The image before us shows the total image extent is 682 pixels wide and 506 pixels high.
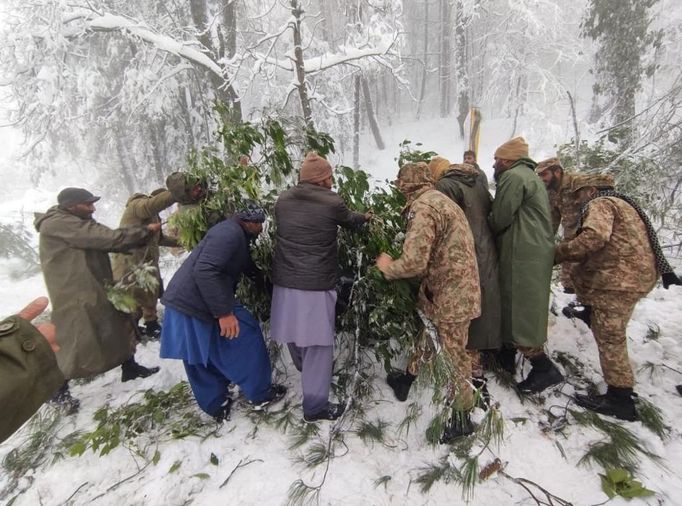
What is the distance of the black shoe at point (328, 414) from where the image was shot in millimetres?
2941

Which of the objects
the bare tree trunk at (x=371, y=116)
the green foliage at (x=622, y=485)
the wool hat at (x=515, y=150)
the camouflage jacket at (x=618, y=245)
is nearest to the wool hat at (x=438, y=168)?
the wool hat at (x=515, y=150)

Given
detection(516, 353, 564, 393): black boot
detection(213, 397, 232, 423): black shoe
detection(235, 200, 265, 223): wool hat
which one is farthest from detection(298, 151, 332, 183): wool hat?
detection(516, 353, 564, 393): black boot

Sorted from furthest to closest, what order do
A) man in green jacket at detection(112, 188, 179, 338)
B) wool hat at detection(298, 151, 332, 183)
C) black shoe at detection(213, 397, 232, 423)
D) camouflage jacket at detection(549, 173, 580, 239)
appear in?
man in green jacket at detection(112, 188, 179, 338) < camouflage jacket at detection(549, 173, 580, 239) < black shoe at detection(213, 397, 232, 423) < wool hat at detection(298, 151, 332, 183)

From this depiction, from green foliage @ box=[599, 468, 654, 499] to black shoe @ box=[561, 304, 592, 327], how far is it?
1508mm

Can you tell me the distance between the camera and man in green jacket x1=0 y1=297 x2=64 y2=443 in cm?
130

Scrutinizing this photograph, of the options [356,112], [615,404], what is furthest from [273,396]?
[356,112]

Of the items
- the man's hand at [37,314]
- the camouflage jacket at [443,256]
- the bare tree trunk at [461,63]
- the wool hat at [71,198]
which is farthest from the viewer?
the bare tree trunk at [461,63]

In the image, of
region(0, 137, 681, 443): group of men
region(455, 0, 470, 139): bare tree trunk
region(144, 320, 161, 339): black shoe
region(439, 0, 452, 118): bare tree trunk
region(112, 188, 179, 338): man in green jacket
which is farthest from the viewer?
region(439, 0, 452, 118): bare tree trunk

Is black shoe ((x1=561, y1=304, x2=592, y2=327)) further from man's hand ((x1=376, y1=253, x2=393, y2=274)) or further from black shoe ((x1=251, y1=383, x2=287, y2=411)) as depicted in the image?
black shoe ((x1=251, y1=383, x2=287, y2=411))

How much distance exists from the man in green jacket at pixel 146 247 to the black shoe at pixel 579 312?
14.9 ft

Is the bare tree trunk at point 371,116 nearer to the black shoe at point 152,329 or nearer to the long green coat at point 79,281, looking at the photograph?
the black shoe at point 152,329

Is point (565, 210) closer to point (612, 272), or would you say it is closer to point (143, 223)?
point (612, 272)

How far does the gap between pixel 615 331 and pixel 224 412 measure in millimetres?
3419

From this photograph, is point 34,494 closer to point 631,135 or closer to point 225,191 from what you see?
point 225,191
